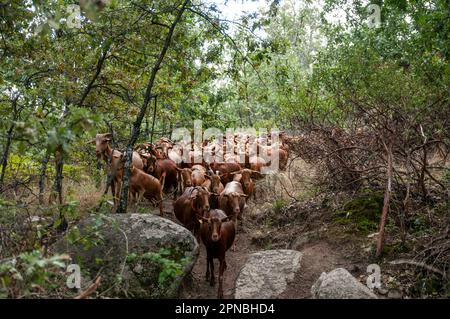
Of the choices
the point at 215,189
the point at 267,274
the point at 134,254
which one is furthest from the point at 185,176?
the point at 134,254

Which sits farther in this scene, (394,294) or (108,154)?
(108,154)

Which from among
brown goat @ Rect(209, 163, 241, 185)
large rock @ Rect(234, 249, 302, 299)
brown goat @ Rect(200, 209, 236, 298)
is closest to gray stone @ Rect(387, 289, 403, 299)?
large rock @ Rect(234, 249, 302, 299)

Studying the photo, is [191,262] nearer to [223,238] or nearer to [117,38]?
[223,238]

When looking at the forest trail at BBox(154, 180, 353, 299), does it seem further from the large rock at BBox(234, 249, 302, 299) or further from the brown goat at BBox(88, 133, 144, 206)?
the brown goat at BBox(88, 133, 144, 206)

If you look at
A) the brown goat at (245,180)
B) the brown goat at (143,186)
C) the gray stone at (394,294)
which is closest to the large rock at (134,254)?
the brown goat at (143,186)

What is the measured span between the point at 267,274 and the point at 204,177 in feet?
14.6

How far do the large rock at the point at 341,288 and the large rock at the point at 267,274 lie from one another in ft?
3.42

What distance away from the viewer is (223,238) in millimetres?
8672

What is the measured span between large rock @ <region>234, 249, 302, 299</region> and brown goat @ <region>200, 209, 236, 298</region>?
1.39 feet

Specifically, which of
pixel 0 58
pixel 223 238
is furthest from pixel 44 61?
pixel 223 238

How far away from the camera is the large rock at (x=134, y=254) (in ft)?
Result: 22.7

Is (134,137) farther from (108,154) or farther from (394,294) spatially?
(394,294)

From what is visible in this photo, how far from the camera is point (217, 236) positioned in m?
8.30

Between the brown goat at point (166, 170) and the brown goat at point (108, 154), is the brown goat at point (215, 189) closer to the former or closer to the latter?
the brown goat at point (166, 170)
